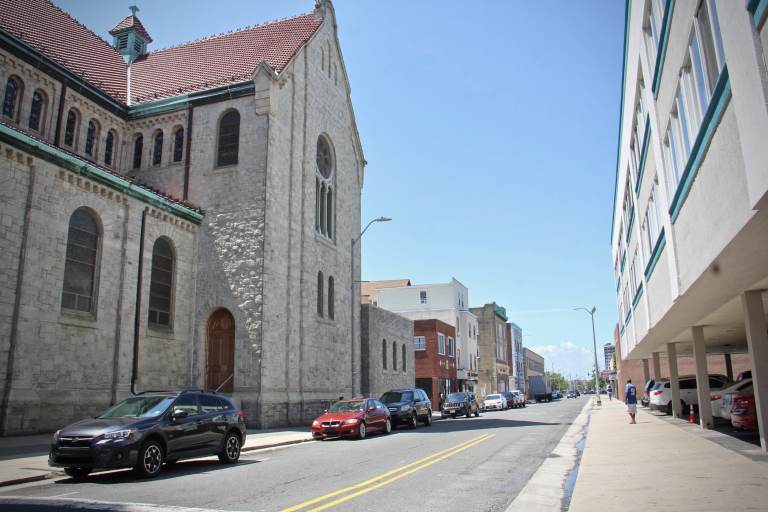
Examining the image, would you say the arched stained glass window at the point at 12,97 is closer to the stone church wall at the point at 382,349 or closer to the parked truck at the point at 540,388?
the stone church wall at the point at 382,349

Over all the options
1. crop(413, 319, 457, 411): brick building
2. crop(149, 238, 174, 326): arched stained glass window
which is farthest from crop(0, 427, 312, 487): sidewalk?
crop(413, 319, 457, 411): brick building

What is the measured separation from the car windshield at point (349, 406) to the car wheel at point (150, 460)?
10.9 m

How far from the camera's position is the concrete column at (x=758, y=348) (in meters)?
12.6

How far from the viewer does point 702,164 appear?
9.77 meters

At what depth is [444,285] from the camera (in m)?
64.7

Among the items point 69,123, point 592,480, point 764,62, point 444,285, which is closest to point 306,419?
point 69,123

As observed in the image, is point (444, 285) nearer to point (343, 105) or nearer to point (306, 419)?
point (343, 105)

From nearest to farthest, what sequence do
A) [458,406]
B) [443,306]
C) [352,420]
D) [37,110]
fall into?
1. [352,420]
2. [37,110]
3. [458,406]
4. [443,306]

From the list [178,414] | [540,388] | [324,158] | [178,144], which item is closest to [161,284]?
[178,144]

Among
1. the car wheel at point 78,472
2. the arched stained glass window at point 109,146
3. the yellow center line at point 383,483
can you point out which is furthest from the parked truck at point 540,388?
the car wheel at point 78,472

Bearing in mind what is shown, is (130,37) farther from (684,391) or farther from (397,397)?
(684,391)

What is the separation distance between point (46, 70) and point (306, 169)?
1184 cm

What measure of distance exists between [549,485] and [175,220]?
19550 mm

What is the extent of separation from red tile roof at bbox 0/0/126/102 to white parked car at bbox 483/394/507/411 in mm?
36809
